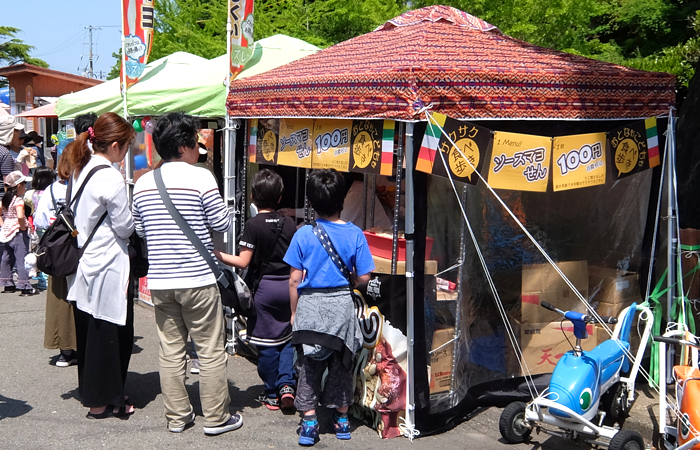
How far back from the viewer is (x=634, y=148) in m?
4.79

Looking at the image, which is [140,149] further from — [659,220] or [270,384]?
[659,220]

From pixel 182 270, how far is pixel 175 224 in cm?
28

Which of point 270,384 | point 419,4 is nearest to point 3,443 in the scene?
point 270,384

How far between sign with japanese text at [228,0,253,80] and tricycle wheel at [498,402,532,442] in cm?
375

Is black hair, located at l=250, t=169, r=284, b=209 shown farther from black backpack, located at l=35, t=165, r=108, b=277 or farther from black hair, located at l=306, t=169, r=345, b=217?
black backpack, located at l=35, t=165, r=108, b=277

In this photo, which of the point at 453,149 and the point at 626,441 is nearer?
the point at 626,441

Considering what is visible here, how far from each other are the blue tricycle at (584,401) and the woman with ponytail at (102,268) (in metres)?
2.58

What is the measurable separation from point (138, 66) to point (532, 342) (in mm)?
5585

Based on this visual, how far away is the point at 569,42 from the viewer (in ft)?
30.5

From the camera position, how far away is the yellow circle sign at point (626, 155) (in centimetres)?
472

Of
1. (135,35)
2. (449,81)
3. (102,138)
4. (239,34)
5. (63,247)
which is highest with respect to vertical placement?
(135,35)

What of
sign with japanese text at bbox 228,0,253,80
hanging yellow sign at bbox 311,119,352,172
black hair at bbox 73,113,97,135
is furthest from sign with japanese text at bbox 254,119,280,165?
black hair at bbox 73,113,97,135

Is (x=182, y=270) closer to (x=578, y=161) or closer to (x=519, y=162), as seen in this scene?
(x=519, y=162)

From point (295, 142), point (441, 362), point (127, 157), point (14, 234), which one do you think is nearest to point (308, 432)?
point (441, 362)
